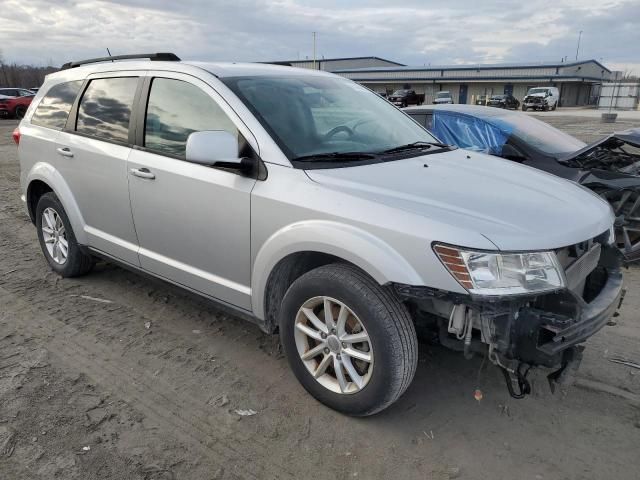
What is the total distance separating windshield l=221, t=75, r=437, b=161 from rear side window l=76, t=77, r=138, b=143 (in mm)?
977

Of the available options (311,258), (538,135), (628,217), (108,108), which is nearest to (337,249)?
(311,258)

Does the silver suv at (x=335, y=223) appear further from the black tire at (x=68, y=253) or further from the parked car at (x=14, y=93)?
the parked car at (x=14, y=93)

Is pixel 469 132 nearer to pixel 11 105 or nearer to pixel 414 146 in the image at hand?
pixel 414 146

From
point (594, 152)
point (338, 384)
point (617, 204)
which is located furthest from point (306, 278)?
point (594, 152)

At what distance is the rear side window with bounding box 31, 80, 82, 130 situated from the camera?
4340 millimetres

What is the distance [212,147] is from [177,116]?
0.77 metres

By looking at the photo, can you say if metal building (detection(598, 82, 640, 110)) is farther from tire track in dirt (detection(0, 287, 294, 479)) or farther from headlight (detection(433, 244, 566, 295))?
tire track in dirt (detection(0, 287, 294, 479))

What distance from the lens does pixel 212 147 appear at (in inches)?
109

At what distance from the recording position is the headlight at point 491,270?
2273 mm

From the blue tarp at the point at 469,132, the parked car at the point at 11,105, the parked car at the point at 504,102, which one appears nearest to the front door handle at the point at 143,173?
the blue tarp at the point at 469,132

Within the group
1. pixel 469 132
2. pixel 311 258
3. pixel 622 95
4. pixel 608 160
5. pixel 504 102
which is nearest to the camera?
pixel 311 258

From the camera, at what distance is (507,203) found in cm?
264

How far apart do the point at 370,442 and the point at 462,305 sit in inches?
34.7

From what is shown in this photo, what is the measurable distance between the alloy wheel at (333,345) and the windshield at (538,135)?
388 cm
